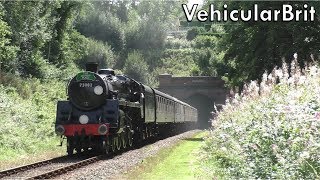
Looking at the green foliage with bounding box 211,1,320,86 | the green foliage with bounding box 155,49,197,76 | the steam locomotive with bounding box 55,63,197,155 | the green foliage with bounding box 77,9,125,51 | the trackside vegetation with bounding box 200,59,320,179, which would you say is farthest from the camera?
the green foliage with bounding box 155,49,197,76

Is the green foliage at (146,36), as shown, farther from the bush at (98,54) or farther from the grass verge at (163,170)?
the grass verge at (163,170)

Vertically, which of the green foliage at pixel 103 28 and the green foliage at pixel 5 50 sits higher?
the green foliage at pixel 103 28

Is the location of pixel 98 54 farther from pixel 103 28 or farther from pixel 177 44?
pixel 177 44

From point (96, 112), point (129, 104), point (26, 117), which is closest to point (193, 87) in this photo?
point (26, 117)

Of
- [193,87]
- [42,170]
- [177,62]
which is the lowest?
[42,170]

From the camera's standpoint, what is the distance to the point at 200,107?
8019 cm

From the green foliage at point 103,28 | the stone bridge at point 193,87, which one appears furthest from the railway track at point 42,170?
the green foliage at point 103,28

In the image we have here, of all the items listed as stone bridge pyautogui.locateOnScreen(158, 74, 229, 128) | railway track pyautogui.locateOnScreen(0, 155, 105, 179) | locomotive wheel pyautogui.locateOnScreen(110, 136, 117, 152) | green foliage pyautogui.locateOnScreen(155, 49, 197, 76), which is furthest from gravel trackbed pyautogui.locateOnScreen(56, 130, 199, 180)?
green foliage pyautogui.locateOnScreen(155, 49, 197, 76)

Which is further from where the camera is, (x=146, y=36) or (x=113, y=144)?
(x=146, y=36)

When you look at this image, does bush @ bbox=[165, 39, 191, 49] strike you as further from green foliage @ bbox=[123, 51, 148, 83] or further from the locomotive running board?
the locomotive running board

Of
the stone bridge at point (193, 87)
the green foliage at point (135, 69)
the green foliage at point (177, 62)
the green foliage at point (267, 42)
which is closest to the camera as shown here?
the green foliage at point (267, 42)

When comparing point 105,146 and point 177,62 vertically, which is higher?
point 177,62

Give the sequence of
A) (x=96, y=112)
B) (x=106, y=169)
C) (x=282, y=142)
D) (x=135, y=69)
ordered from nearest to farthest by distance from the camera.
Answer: (x=282, y=142) < (x=106, y=169) < (x=96, y=112) < (x=135, y=69)

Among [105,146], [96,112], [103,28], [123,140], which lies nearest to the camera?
[105,146]
